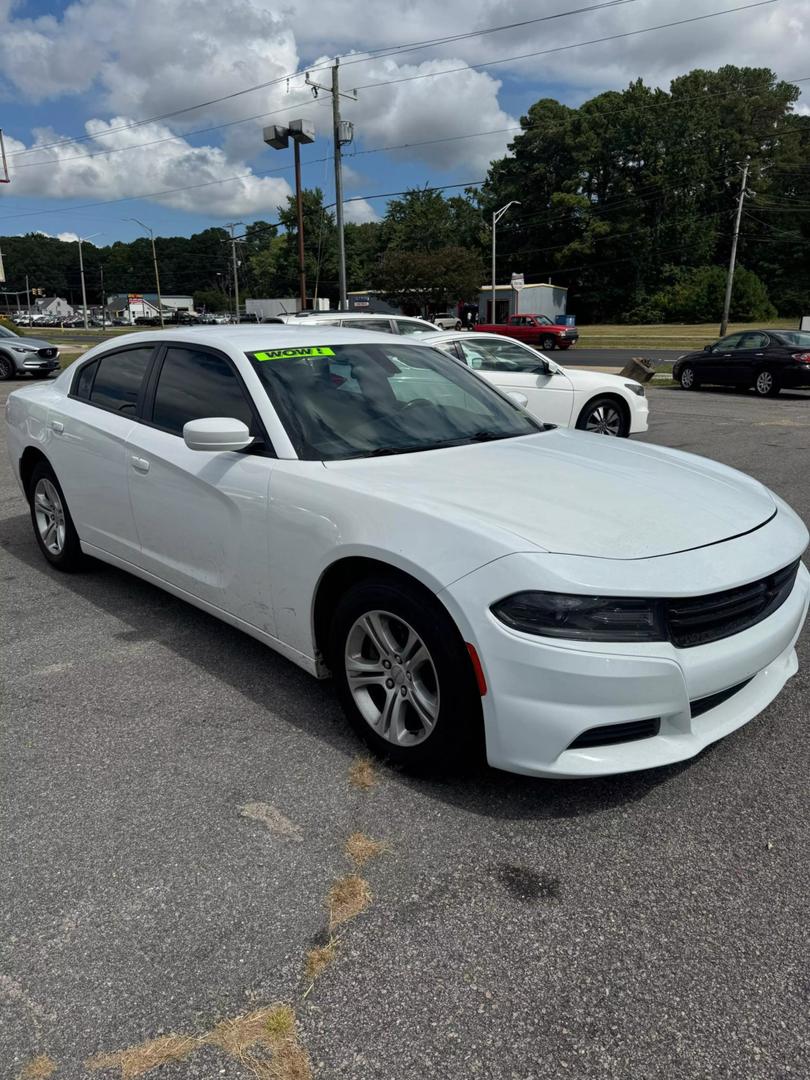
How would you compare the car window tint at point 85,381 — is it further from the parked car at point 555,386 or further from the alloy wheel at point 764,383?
the alloy wheel at point 764,383

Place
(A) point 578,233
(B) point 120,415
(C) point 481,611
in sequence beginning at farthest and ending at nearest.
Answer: (A) point 578,233, (B) point 120,415, (C) point 481,611

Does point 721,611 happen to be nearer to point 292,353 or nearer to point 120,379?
point 292,353

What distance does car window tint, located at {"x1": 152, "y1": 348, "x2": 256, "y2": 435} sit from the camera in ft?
11.8

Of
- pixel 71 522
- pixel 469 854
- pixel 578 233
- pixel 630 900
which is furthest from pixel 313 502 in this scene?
pixel 578 233

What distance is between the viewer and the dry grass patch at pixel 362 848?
2.42 meters

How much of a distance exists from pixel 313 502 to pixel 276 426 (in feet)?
1.71

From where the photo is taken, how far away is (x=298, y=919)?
7.17 ft

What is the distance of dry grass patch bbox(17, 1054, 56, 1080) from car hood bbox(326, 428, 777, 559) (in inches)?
68.7

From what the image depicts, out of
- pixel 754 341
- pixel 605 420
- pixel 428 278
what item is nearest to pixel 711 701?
pixel 605 420

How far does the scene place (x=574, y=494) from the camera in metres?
2.88

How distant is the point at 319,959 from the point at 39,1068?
0.66 m

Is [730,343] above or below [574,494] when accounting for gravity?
above

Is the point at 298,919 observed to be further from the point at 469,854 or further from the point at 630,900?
the point at 630,900

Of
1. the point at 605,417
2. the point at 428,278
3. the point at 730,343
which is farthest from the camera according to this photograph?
the point at 428,278
